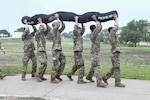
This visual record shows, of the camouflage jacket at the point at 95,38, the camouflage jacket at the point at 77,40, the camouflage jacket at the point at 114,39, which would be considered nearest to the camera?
the camouflage jacket at the point at 114,39

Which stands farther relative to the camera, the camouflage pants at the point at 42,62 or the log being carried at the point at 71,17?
the camouflage pants at the point at 42,62

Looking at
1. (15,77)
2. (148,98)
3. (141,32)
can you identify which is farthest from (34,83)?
(141,32)

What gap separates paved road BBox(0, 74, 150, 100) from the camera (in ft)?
29.1

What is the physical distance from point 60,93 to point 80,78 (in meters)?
1.71

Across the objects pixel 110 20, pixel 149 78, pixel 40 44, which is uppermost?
pixel 110 20

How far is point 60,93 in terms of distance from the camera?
940 cm

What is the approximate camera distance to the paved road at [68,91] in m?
8.88

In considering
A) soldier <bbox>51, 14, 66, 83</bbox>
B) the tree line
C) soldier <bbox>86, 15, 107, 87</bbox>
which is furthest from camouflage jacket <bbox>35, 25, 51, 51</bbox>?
the tree line

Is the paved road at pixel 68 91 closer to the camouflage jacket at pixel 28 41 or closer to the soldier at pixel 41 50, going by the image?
the soldier at pixel 41 50

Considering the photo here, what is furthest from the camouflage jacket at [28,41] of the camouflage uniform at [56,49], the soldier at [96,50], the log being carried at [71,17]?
the soldier at [96,50]

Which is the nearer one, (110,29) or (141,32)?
(110,29)

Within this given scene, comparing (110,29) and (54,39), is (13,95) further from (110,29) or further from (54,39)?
(110,29)

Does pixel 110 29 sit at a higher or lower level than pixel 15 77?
higher

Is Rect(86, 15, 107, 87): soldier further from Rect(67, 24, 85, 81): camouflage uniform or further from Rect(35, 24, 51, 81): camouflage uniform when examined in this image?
Rect(35, 24, 51, 81): camouflage uniform
